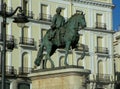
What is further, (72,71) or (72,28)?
(72,28)

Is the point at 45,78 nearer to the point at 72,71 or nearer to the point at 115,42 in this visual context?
the point at 72,71

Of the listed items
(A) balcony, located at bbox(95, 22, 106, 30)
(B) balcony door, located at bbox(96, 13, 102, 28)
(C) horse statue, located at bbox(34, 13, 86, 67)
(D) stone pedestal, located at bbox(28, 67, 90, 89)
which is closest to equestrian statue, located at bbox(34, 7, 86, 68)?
(C) horse statue, located at bbox(34, 13, 86, 67)

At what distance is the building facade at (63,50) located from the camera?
54.0m

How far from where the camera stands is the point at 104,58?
60.5 meters

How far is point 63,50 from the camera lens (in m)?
57.3

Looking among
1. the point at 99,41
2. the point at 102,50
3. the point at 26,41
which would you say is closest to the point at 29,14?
the point at 26,41

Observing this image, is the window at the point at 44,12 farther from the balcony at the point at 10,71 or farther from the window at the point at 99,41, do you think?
the window at the point at 99,41

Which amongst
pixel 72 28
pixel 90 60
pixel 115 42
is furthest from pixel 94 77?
pixel 72 28

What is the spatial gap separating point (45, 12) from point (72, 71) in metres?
Answer: 29.6

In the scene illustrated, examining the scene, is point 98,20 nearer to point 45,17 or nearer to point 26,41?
point 45,17

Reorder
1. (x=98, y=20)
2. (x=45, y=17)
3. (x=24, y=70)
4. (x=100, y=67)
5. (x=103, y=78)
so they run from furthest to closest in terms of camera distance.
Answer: (x=98, y=20)
(x=100, y=67)
(x=103, y=78)
(x=45, y=17)
(x=24, y=70)

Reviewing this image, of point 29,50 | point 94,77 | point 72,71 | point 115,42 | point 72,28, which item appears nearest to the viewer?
point 72,71

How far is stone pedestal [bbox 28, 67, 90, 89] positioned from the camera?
1113 inches

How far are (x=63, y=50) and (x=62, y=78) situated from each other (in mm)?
28711
